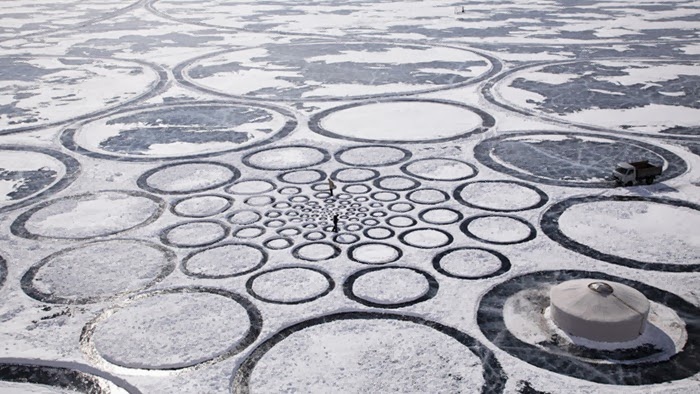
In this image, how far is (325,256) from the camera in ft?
32.5

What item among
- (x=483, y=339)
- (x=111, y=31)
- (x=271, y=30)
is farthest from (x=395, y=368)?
(x=111, y=31)

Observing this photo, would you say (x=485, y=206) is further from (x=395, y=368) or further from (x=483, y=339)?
(x=395, y=368)

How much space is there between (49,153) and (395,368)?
36.7 feet

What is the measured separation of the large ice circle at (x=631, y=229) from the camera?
9711 mm

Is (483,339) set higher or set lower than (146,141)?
lower

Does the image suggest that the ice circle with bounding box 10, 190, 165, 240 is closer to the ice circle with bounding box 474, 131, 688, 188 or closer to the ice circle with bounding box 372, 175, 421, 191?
the ice circle with bounding box 372, 175, 421, 191

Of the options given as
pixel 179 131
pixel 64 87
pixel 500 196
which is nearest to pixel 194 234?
pixel 500 196

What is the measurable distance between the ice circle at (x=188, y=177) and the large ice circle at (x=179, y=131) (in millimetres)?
746

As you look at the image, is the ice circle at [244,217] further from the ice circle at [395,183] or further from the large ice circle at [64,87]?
the large ice circle at [64,87]

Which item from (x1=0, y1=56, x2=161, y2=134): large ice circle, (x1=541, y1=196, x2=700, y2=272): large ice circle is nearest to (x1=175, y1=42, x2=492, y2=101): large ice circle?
(x1=0, y1=56, x2=161, y2=134): large ice circle

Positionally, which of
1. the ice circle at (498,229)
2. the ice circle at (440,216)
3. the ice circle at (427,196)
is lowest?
the ice circle at (498,229)

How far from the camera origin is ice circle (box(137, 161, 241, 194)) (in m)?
12.8

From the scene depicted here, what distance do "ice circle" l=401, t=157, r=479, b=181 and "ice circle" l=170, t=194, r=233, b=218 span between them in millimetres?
3872

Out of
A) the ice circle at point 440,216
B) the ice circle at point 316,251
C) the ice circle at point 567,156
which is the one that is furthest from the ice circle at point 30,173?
the ice circle at point 567,156
